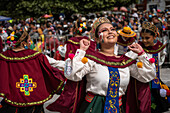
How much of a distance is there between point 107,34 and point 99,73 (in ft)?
1.61

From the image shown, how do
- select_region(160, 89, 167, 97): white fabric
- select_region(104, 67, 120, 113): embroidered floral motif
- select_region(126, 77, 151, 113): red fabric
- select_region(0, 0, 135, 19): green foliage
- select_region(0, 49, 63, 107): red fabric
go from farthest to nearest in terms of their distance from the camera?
select_region(0, 0, 135, 19): green foliage
select_region(160, 89, 167, 97): white fabric
select_region(0, 49, 63, 107): red fabric
select_region(126, 77, 151, 113): red fabric
select_region(104, 67, 120, 113): embroidered floral motif

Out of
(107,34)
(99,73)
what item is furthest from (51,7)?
(99,73)

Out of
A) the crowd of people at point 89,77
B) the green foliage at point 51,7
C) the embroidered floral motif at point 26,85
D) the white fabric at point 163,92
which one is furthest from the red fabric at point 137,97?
the green foliage at point 51,7

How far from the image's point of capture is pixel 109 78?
8.24ft

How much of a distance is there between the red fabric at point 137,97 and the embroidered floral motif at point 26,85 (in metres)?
1.53

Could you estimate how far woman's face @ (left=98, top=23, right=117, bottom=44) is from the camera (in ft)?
8.59

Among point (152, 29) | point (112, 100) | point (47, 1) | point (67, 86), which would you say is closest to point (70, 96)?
point (67, 86)

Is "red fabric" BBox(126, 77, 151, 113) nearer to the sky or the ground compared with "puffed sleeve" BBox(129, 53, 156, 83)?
nearer to the ground

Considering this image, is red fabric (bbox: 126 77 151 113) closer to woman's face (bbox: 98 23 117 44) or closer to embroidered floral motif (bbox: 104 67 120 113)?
embroidered floral motif (bbox: 104 67 120 113)

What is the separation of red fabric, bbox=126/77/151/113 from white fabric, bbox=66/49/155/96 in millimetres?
157

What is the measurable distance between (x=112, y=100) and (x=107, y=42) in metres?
0.69

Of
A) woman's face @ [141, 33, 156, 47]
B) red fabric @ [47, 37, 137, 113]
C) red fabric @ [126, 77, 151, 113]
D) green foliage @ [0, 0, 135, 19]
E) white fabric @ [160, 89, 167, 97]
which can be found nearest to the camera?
red fabric @ [47, 37, 137, 113]

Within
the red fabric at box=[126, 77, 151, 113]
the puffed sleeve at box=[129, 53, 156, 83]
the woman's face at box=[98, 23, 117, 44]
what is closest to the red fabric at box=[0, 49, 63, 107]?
the woman's face at box=[98, 23, 117, 44]

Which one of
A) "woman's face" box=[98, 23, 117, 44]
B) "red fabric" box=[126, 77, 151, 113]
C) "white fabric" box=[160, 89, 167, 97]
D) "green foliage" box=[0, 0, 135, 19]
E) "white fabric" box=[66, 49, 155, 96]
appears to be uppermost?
"green foliage" box=[0, 0, 135, 19]
